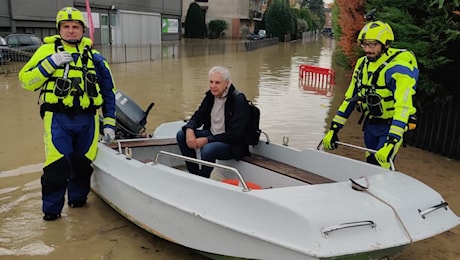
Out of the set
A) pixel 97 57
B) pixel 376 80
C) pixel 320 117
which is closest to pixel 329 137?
pixel 376 80

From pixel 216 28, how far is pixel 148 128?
41.9m

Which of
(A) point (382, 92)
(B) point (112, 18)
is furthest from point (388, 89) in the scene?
(B) point (112, 18)

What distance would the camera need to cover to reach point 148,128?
8648 mm

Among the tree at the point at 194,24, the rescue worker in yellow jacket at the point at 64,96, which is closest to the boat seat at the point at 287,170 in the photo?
the rescue worker in yellow jacket at the point at 64,96

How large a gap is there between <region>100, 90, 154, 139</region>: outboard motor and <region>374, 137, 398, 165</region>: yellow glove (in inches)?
110

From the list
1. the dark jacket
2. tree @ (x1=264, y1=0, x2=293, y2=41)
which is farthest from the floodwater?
tree @ (x1=264, y1=0, x2=293, y2=41)

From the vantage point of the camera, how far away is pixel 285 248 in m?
2.92

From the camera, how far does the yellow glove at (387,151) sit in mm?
3891

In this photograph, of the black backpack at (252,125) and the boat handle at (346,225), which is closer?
the boat handle at (346,225)

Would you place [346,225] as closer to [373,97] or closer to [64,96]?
[373,97]

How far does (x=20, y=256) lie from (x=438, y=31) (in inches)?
233

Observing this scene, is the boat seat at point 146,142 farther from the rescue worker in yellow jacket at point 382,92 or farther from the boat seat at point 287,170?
the rescue worker in yellow jacket at point 382,92

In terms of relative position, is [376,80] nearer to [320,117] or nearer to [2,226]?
[2,226]

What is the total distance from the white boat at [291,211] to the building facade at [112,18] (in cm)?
2167
